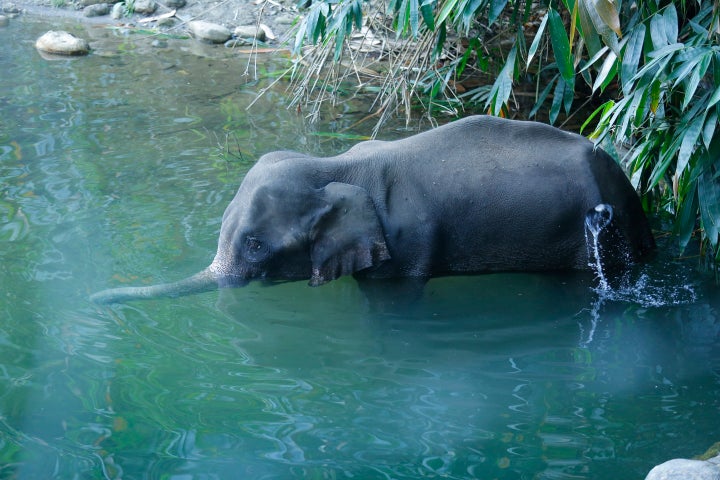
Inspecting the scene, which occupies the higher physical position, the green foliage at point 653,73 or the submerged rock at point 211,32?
the green foliage at point 653,73

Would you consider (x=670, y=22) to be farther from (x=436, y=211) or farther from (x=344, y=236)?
(x=344, y=236)

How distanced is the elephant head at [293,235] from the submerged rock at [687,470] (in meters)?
2.30

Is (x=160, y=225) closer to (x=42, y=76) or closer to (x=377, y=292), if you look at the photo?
(x=377, y=292)

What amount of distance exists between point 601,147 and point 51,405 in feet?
11.6

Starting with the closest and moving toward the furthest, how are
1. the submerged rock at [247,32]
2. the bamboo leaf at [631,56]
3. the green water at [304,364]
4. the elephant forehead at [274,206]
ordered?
the green water at [304,364] < the bamboo leaf at [631,56] < the elephant forehead at [274,206] < the submerged rock at [247,32]

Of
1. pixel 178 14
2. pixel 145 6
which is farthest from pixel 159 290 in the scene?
pixel 145 6

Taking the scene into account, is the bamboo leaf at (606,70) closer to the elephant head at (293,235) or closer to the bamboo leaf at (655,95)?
the bamboo leaf at (655,95)

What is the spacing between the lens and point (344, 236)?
5.04m

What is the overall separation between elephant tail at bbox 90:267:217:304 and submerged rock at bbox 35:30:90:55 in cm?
698

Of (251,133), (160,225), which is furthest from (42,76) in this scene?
(160,225)

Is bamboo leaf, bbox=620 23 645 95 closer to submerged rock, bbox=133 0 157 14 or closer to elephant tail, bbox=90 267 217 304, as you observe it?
elephant tail, bbox=90 267 217 304

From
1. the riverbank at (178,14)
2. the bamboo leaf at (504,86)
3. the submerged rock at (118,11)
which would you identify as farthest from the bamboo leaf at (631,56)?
the submerged rock at (118,11)

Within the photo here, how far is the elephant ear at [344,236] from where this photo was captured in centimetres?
504

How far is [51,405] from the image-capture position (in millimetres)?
3975
